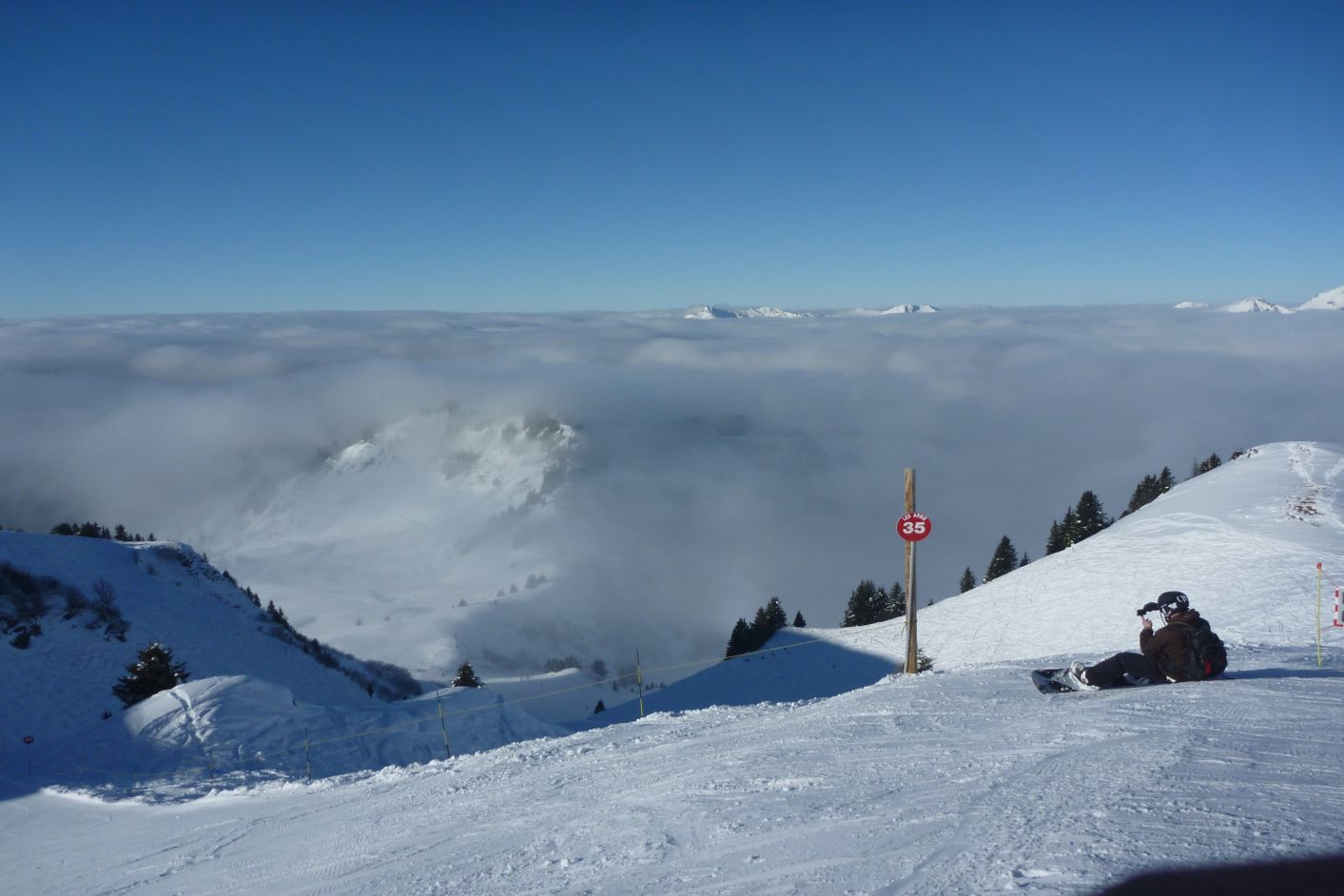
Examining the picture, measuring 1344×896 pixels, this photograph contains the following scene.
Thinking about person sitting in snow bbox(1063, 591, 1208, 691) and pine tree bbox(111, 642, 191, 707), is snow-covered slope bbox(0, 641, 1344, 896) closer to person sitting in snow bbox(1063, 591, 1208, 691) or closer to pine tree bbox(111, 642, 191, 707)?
person sitting in snow bbox(1063, 591, 1208, 691)

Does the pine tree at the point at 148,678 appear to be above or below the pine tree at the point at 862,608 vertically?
above

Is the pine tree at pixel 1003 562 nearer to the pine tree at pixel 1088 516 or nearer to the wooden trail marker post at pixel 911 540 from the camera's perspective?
the pine tree at pixel 1088 516

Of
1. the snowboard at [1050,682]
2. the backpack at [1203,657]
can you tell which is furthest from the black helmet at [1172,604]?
the snowboard at [1050,682]

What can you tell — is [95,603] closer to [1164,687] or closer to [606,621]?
[1164,687]

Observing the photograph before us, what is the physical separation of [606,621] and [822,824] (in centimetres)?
14780

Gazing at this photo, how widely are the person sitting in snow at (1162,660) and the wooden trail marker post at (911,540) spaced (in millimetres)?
2622

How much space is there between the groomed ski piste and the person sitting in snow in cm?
29

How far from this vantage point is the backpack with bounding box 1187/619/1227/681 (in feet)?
26.0

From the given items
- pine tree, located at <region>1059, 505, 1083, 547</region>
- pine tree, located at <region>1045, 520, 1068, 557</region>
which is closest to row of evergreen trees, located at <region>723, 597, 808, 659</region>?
pine tree, located at <region>1045, 520, 1068, 557</region>

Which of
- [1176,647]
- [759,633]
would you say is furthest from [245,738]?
[759,633]

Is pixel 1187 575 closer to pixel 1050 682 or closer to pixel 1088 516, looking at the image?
pixel 1050 682

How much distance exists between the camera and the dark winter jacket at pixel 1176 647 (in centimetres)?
796

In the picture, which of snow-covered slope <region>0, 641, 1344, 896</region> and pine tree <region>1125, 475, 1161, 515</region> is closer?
snow-covered slope <region>0, 641, 1344, 896</region>

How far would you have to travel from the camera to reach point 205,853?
719 cm
